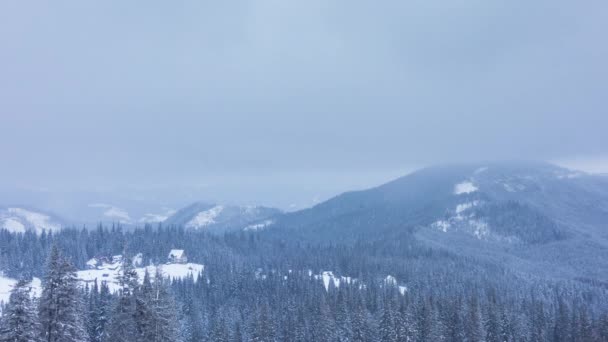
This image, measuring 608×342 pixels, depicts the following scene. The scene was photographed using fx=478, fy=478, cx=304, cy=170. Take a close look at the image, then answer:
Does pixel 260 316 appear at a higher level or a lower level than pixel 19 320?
lower

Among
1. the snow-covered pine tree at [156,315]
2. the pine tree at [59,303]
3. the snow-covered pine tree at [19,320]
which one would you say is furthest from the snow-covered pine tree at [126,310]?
the snow-covered pine tree at [19,320]

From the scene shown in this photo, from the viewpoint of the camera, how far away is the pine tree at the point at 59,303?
1626 inches

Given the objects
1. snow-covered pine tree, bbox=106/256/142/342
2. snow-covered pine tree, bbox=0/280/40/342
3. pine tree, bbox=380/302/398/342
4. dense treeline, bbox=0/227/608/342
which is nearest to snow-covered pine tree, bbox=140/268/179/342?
dense treeline, bbox=0/227/608/342

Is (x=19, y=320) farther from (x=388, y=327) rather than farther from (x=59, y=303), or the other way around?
(x=388, y=327)

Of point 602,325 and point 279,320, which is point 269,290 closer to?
point 279,320

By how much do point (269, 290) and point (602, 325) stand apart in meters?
125

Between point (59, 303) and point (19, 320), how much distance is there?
384cm

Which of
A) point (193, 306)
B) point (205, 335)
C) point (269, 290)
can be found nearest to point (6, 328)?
point (205, 335)

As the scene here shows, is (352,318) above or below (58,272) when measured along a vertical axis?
below

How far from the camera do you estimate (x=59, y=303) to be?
41.9 meters

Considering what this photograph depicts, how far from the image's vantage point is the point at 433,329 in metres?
102

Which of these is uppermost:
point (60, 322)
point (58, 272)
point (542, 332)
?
point (58, 272)

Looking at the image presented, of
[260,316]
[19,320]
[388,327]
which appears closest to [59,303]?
[19,320]

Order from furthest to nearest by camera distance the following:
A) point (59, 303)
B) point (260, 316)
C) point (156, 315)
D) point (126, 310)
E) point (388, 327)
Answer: point (260, 316)
point (388, 327)
point (126, 310)
point (156, 315)
point (59, 303)
